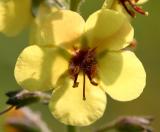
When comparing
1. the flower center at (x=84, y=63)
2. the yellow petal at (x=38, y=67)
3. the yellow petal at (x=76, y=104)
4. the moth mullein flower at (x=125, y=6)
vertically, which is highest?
the moth mullein flower at (x=125, y=6)

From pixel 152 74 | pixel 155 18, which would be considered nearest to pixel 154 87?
pixel 152 74

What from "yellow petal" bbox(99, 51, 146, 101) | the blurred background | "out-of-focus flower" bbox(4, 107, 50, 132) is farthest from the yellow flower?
the blurred background

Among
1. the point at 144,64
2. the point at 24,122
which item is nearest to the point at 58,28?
the point at 24,122

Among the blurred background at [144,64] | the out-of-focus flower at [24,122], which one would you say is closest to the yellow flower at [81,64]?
the out-of-focus flower at [24,122]

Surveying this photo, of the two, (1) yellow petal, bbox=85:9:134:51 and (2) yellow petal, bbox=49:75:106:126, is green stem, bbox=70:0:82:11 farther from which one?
(2) yellow petal, bbox=49:75:106:126

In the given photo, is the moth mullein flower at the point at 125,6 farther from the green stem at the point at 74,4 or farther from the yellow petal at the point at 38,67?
the yellow petal at the point at 38,67

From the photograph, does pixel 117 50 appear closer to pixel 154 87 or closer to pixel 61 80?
pixel 61 80

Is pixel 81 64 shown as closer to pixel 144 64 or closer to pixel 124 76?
pixel 124 76
